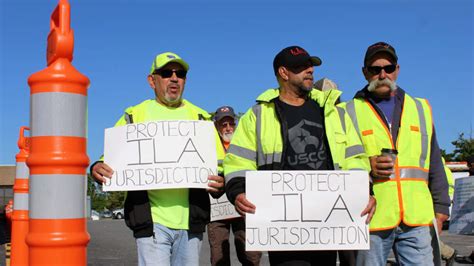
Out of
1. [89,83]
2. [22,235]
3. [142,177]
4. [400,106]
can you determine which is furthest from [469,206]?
[22,235]

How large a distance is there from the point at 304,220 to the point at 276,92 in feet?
3.31

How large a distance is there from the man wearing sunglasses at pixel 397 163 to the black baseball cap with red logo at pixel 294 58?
0.58m

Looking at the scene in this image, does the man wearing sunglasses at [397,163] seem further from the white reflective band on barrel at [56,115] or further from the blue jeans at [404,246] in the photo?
the white reflective band on barrel at [56,115]

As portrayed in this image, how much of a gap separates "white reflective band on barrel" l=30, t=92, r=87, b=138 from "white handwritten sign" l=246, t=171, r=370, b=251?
1395 mm

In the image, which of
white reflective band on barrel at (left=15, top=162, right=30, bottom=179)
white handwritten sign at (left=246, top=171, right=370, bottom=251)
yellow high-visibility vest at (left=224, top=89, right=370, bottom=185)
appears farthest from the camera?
white reflective band on barrel at (left=15, top=162, right=30, bottom=179)

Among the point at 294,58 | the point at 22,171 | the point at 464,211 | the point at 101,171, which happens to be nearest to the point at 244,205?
the point at 294,58

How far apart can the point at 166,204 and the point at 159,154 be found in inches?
15.7

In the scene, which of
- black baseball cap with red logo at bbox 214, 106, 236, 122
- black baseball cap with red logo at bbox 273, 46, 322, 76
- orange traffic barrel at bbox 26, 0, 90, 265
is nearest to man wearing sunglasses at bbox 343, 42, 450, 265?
black baseball cap with red logo at bbox 273, 46, 322, 76

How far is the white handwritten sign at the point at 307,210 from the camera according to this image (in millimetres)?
4793

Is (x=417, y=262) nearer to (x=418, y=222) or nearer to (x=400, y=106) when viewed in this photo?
(x=418, y=222)

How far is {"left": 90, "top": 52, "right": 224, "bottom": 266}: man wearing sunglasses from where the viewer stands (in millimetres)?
5184

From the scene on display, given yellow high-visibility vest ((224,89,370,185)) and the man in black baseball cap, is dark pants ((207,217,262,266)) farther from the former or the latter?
the man in black baseball cap

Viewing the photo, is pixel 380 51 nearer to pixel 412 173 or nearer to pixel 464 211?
pixel 412 173

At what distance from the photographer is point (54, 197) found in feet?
12.3
